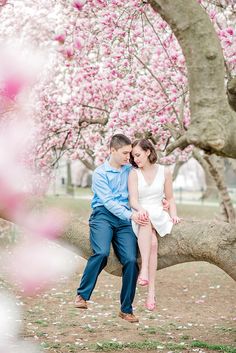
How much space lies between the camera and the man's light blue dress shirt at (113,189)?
16.7 feet

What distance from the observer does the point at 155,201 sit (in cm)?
529

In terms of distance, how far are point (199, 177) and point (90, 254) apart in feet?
151

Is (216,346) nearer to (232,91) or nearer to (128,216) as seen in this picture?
(128,216)

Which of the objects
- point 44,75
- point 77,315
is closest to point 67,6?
point 44,75

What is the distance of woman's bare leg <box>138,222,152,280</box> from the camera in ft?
16.7

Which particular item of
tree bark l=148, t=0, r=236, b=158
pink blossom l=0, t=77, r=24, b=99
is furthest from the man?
pink blossom l=0, t=77, r=24, b=99

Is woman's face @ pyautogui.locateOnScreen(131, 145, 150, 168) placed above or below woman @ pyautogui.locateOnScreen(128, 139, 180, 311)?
above

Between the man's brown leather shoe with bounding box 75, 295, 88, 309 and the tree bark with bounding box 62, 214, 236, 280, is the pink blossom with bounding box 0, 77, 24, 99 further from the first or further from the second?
the man's brown leather shoe with bounding box 75, 295, 88, 309

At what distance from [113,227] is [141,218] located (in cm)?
24

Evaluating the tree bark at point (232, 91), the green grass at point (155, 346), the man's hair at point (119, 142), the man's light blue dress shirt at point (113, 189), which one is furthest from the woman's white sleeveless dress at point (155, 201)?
the green grass at point (155, 346)

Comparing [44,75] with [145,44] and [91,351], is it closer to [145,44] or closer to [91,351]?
[145,44]

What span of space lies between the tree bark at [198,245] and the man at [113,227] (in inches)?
6.9

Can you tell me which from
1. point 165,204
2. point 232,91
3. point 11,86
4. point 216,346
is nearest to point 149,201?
point 165,204

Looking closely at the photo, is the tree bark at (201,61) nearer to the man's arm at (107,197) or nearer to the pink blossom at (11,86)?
the man's arm at (107,197)
